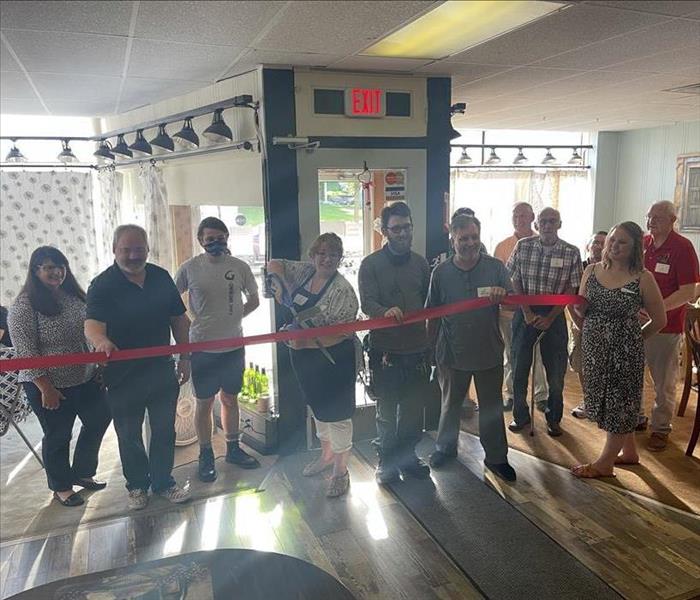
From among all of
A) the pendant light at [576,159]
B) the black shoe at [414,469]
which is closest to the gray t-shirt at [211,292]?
the black shoe at [414,469]

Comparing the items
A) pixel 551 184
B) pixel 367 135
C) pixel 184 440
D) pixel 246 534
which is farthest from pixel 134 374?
pixel 551 184

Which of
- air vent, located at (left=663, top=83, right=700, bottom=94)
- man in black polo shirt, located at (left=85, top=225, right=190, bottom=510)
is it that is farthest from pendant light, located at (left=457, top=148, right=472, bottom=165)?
man in black polo shirt, located at (left=85, top=225, right=190, bottom=510)

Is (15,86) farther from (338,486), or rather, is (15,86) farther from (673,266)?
(673,266)

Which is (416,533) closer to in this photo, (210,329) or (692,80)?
(210,329)

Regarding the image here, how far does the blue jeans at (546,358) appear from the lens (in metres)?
3.84

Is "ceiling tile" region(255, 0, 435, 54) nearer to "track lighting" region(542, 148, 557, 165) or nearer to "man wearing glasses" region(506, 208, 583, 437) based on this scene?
"man wearing glasses" region(506, 208, 583, 437)

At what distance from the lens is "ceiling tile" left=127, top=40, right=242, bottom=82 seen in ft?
9.29

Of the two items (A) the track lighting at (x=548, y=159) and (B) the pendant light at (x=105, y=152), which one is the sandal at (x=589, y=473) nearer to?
(B) the pendant light at (x=105, y=152)

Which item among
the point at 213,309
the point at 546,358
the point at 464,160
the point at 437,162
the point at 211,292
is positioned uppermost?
the point at 464,160

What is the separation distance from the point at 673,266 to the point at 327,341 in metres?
2.30

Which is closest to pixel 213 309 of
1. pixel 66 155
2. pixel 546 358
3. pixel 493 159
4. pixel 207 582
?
pixel 207 582

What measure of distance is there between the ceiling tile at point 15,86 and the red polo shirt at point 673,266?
417 cm

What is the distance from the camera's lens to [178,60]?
3.11 m

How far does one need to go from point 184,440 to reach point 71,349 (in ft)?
4.20
